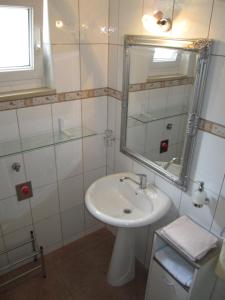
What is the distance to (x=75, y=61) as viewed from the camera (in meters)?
1.76

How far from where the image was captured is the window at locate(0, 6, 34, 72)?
1.55 meters

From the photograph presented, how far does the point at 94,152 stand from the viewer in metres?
2.14

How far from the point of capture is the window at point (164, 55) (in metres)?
1.44

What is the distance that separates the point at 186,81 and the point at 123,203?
0.95 meters

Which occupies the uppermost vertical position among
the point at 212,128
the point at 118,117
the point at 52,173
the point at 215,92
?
the point at 215,92

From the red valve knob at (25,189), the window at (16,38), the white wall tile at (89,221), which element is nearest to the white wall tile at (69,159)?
the red valve knob at (25,189)

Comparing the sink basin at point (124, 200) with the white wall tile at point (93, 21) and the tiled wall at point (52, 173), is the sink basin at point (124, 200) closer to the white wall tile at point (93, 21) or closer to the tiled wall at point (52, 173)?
the tiled wall at point (52, 173)

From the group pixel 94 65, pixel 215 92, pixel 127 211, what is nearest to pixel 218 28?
pixel 215 92

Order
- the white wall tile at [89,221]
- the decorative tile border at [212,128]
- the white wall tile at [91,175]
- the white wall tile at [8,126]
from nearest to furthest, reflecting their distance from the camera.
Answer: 1. the decorative tile border at [212,128]
2. the white wall tile at [8,126]
3. the white wall tile at [91,175]
4. the white wall tile at [89,221]

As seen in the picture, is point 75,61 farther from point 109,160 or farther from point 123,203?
point 123,203

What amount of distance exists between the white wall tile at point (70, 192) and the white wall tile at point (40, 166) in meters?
0.14

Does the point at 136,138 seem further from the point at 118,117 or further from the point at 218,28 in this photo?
the point at 218,28

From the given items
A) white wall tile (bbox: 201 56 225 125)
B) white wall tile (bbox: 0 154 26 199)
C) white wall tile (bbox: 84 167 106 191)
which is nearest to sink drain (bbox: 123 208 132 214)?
white wall tile (bbox: 84 167 106 191)

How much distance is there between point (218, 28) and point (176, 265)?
4.04 feet
